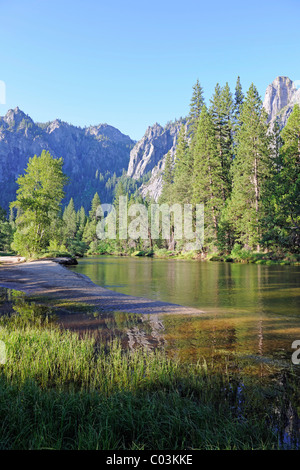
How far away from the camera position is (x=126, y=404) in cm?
394

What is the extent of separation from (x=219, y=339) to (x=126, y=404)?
14.1ft

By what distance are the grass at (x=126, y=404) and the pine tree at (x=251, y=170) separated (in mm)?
36457

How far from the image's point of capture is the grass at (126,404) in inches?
127

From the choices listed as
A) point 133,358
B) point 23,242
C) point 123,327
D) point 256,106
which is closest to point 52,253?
point 23,242

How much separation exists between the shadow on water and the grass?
9cm

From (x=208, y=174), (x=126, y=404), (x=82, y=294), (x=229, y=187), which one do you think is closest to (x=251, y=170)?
(x=229, y=187)

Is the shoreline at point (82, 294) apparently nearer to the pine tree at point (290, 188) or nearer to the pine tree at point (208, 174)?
the pine tree at point (290, 188)

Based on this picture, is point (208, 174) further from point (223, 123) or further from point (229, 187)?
point (223, 123)

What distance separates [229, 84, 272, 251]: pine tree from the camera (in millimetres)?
40522

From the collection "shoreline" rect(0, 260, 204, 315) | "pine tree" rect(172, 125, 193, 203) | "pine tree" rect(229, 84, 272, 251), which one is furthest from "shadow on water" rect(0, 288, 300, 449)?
"pine tree" rect(172, 125, 193, 203)

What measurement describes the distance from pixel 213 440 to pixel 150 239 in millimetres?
71515

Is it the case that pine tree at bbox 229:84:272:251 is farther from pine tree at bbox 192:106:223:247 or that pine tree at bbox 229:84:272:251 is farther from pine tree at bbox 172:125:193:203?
pine tree at bbox 172:125:193:203

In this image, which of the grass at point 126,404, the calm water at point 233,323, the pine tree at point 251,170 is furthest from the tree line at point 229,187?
the grass at point 126,404

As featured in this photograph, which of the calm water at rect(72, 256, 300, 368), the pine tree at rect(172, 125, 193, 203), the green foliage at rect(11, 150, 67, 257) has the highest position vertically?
the pine tree at rect(172, 125, 193, 203)
